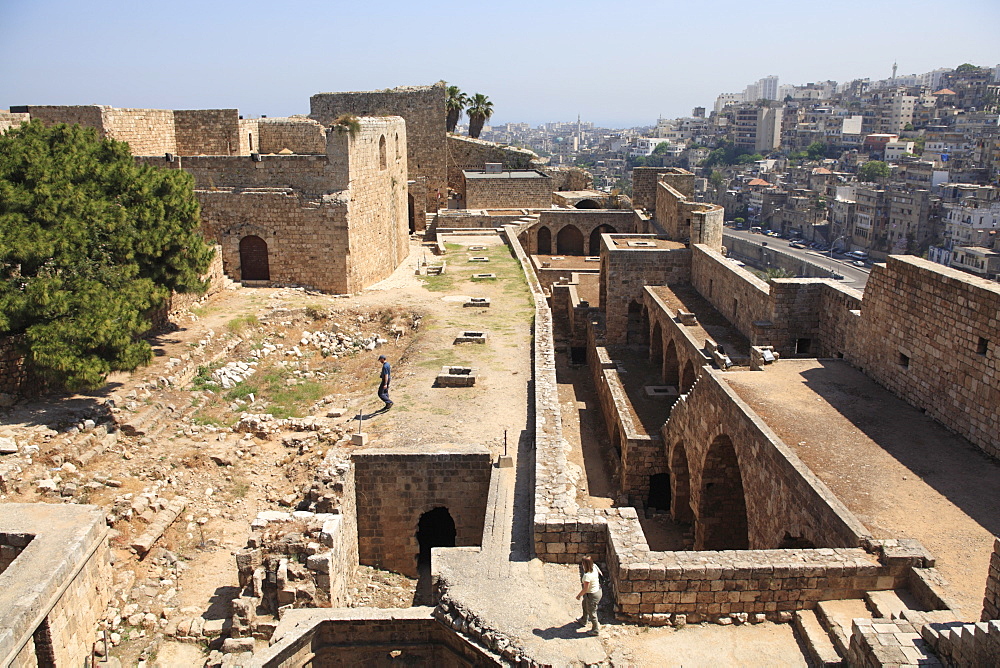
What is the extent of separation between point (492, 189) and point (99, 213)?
2407 cm

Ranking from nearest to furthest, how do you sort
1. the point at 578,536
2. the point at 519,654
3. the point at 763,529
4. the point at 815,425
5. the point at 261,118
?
the point at 519,654 → the point at 578,536 → the point at 763,529 → the point at 815,425 → the point at 261,118

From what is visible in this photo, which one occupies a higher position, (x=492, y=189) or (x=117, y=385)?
(x=492, y=189)

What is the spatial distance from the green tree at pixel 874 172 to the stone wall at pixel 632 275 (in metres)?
86.6

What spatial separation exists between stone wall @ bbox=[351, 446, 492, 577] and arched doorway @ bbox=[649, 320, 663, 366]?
31.8 feet

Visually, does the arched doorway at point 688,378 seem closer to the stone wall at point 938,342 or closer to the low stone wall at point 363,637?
the stone wall at point 938,342

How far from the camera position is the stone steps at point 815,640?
22.0ft

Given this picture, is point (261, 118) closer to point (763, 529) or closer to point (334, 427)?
point (334, 427)

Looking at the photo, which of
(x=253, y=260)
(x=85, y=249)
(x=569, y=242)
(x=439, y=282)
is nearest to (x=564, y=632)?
(x=85, y=249)

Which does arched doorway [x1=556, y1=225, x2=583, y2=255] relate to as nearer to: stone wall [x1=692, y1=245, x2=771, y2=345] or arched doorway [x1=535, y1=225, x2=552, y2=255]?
arched doorway [x1=535, y1=225, x2=552, y2=255]

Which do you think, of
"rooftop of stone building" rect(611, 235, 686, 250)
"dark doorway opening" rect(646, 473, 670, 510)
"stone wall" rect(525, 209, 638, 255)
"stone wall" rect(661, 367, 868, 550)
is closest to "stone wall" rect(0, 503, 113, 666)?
"stone wall" rect(661, 367, 868, 550)

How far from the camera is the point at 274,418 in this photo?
13250mm

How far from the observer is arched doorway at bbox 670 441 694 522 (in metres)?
13.9

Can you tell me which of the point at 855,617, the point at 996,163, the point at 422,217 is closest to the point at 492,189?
the point at 422,217

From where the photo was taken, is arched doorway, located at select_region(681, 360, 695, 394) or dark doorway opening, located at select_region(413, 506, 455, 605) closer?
dark doorway opening, located at select_region(413, 506, 455, 605)
